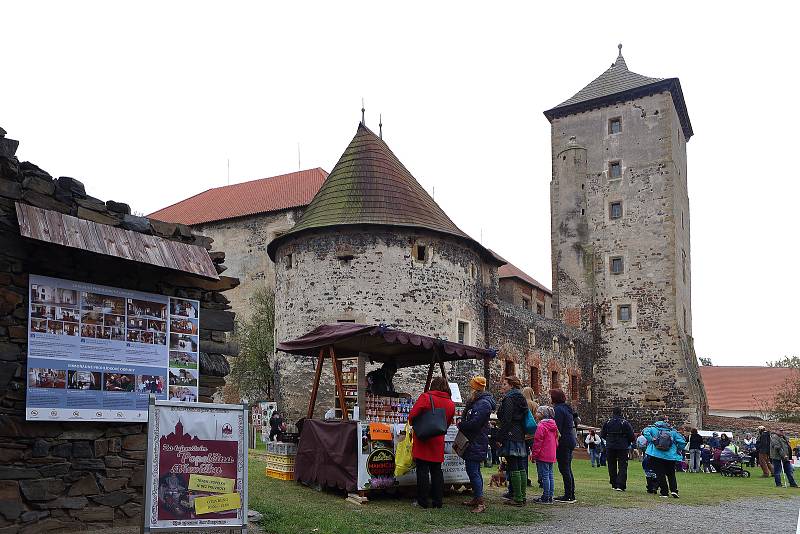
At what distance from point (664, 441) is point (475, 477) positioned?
14.0 ft

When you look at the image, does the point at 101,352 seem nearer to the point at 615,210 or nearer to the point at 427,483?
the point at 427,483

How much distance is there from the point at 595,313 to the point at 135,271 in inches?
1346

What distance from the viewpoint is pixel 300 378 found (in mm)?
26125

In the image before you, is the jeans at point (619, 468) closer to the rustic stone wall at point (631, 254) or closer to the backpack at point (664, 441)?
the backpack at point (664, 441)

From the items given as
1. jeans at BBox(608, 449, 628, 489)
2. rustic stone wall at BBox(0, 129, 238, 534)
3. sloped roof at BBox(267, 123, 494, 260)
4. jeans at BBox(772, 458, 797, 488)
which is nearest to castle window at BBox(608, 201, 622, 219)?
sloped roof at BBox(267, 123, 494, 260)

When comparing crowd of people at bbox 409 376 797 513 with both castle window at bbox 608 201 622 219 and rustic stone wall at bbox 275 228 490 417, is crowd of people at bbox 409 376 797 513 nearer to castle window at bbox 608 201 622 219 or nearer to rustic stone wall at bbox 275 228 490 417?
rustic stone wall at bbox 275 228 490 417

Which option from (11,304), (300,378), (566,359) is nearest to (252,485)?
(11,304)

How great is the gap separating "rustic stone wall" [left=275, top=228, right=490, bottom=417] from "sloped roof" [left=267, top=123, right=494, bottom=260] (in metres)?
0.37

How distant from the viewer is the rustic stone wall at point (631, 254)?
1528 inches

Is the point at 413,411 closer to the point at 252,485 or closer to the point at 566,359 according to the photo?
the point at 252,485

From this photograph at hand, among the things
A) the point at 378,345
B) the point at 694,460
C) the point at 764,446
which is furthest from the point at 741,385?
the point at 378,345

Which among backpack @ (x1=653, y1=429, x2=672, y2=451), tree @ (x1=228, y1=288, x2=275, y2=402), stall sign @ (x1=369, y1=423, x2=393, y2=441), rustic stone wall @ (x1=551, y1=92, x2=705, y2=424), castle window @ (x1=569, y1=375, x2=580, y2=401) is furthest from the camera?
rustic stone wall @ (x1=551, y1=92, x2=705, y2=424)

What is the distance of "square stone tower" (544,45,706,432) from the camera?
128 feet

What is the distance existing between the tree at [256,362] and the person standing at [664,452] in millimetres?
22456
